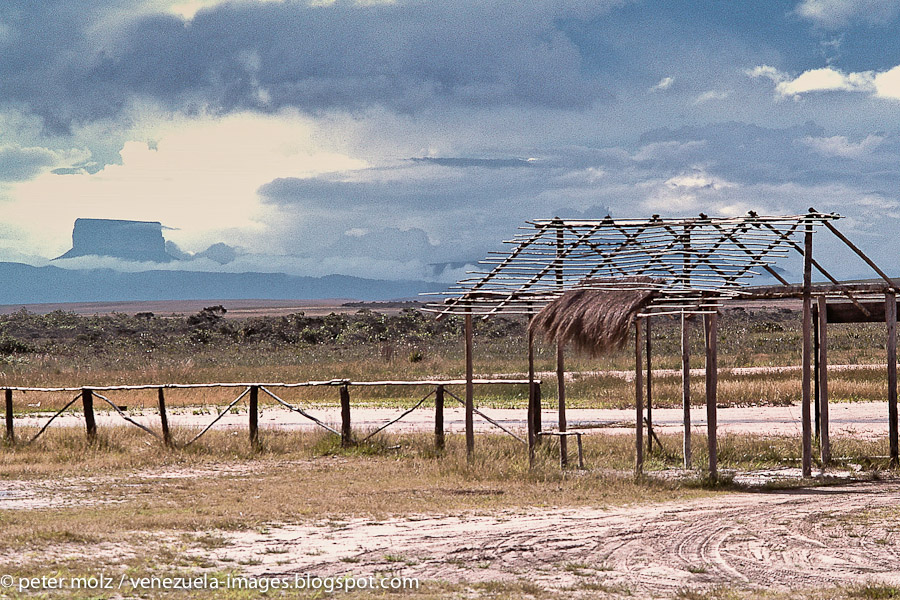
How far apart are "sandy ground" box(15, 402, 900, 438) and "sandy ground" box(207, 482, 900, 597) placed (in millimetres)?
10239

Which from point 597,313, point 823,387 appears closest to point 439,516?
point 597,313

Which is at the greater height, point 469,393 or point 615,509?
point 469,393

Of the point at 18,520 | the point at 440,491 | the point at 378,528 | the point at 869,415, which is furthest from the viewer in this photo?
the point at 869,415

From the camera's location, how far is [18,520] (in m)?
12.8

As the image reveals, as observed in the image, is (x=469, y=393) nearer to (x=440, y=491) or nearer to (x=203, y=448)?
(x=440, y=491)

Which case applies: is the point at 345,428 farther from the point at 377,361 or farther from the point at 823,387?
the point at 377,361

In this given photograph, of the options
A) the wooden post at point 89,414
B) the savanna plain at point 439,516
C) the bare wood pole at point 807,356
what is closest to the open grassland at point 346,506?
the savanna plain at point 439,516

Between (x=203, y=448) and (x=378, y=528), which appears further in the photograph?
(x=203, y=448)

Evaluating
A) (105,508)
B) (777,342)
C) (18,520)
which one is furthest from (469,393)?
(777,342)

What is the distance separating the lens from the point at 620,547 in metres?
11.0

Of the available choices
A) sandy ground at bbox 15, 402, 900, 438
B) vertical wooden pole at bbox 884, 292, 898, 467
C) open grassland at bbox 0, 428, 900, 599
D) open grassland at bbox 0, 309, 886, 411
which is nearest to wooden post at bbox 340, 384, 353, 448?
open grassland at bbox 0, 428, 900, 599

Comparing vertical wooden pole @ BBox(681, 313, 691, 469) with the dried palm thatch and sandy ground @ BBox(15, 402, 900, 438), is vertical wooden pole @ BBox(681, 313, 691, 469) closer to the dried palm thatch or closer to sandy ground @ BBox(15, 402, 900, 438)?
the dried palm thatch

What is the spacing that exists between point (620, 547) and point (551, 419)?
1618cm

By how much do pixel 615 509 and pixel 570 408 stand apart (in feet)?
56.7
